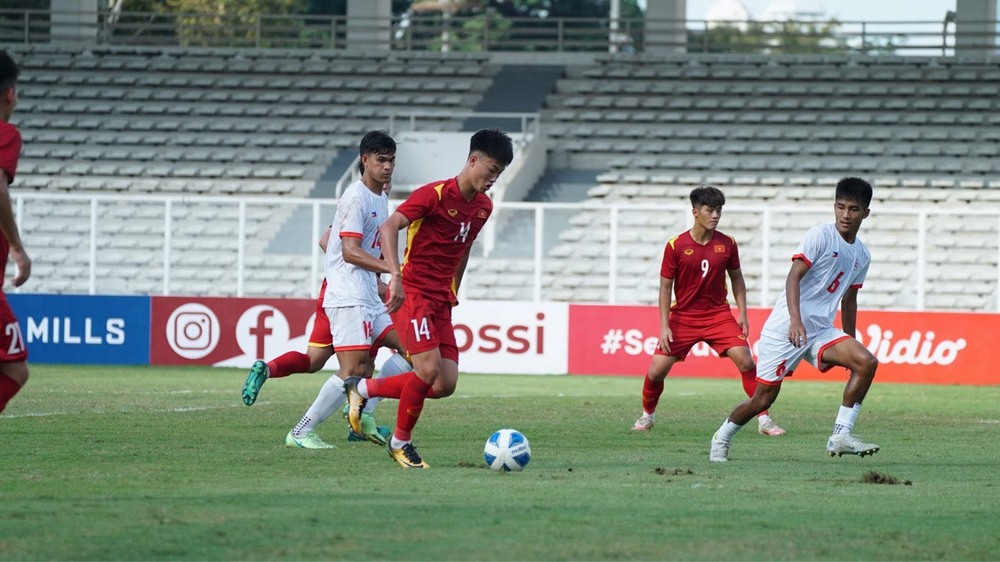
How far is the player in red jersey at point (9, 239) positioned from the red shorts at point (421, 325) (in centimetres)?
222

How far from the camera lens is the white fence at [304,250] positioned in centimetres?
1992

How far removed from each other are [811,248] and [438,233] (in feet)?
8.50

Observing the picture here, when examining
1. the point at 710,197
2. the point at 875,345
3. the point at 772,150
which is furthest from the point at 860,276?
the point at 772,150

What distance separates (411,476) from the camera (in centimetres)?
802

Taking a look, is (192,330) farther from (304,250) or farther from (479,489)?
(479,489)

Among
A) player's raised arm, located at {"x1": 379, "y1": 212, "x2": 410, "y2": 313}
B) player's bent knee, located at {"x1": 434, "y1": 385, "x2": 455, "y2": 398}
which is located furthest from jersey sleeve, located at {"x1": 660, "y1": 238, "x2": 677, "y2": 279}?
player's raised arm, located at {"x1": 379, "y1": 212, "x2": 410, "y2": 313}

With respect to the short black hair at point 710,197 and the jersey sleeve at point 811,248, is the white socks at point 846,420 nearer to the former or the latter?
the jersey sleeve at point 811,248

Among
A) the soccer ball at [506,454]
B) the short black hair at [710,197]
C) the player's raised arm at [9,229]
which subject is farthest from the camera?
the short black hair at [710,197]

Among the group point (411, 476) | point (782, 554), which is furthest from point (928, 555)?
point (411, 476)

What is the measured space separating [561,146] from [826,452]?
1918cm

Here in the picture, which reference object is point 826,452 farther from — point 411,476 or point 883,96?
point 883,96

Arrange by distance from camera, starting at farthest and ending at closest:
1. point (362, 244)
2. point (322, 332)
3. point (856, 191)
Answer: point (322, 332), point (362, 244), point (856, 191)

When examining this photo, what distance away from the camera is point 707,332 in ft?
39.5

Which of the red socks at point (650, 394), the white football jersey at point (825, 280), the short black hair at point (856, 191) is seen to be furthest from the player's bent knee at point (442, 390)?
the red socks at point (650, 394)
